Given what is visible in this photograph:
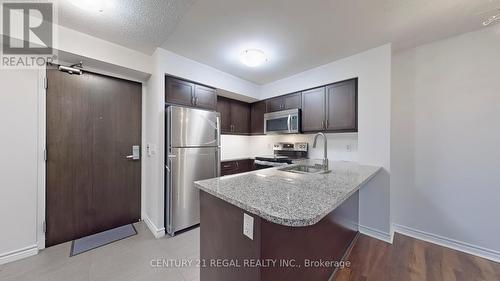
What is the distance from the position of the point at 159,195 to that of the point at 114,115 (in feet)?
4.34

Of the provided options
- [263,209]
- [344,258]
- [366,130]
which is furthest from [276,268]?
[366,130]

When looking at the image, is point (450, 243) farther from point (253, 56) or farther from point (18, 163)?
point (18, 163)

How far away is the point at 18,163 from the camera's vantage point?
1.89 meters

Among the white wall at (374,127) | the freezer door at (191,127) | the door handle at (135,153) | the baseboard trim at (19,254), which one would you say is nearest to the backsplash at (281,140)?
the white wall at (374,127)

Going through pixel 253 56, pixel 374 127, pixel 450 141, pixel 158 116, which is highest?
pixel 253 56

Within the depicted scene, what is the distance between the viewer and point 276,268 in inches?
39.3

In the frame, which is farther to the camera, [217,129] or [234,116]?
[234,116]

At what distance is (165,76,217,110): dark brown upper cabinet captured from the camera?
254cm

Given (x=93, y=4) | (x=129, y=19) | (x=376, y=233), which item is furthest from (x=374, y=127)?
(x=93, y=4)

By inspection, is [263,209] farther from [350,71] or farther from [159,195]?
[350,71]

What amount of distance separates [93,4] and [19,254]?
2582 mm

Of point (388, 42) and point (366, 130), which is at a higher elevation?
point (388, 42)

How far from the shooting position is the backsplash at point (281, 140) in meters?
2.90

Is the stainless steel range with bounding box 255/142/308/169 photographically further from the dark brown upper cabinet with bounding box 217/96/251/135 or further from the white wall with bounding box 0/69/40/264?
the white wall with bounding box 0/69/40/264
